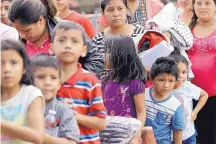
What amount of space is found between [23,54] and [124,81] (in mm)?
1776

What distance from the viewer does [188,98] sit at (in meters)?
6.29

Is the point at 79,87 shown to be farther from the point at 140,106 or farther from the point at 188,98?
the point at 188,98

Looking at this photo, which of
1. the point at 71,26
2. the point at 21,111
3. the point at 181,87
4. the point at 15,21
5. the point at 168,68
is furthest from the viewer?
the point at 181,87

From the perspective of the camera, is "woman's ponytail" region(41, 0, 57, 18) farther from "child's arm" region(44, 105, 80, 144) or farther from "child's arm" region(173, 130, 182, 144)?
"child's arm" region(173, 130, 182, 144)

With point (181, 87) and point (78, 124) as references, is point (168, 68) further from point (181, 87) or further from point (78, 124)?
point (78, 124)

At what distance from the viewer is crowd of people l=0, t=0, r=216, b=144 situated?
3498 millimetres

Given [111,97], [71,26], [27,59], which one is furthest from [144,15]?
[27,59]

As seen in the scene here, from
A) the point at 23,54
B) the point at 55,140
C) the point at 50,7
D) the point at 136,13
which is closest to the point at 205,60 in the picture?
the point at 136,13

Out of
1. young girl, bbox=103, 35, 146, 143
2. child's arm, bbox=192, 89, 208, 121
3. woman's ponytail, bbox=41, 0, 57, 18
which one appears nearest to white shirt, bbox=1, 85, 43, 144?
woman's ponytail, bbox=41, 0, 57, 18

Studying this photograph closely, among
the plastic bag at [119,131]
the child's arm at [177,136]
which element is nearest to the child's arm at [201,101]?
the child's arm at [177,136]

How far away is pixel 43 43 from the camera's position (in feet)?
15.4

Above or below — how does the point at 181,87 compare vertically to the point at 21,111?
below

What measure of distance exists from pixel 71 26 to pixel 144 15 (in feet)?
7.86

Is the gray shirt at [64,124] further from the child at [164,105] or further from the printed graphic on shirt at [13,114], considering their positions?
the child at [164,105]
